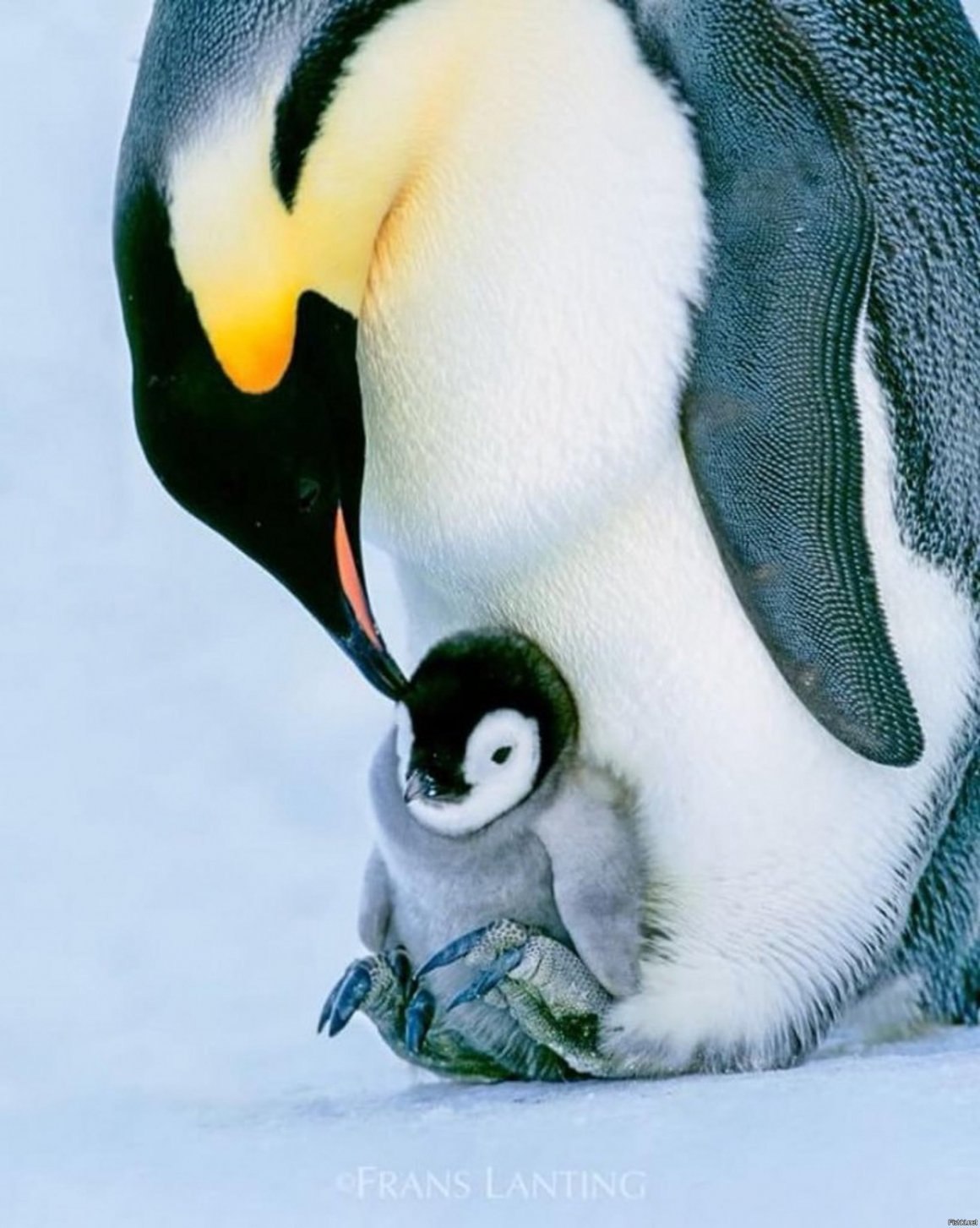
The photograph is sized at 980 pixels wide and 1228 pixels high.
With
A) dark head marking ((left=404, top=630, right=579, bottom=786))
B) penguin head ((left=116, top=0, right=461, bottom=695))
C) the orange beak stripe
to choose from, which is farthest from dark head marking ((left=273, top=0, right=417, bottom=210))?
dark head marking ((left=404, top=630, right=579, bottom=786))

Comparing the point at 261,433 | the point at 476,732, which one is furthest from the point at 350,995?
the point at 261,433

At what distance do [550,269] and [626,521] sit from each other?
0.18 m

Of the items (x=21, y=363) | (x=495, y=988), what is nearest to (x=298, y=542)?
(x=495, y=988)

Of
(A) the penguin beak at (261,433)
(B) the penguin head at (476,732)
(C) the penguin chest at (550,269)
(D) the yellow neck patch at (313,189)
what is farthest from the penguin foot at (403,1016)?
(D) the yellow neck patch at (313,189)

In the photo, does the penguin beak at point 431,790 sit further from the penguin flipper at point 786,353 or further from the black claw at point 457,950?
the penguin flipper at point 786,353

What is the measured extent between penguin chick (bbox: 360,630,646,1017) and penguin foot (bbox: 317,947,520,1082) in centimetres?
4

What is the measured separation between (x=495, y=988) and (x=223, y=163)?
1.98 feet

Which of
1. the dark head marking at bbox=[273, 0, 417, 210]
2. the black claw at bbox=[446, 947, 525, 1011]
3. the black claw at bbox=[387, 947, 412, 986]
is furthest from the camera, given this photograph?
the black claw at bbox=[387, 947, 412, 986]

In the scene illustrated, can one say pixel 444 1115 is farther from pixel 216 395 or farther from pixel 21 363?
pixel 21 363

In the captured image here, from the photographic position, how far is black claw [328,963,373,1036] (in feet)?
6.21

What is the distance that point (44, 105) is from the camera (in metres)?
3.71

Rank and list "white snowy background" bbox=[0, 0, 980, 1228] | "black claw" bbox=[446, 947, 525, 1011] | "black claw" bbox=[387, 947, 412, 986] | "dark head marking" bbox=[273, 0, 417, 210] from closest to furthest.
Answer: "white snowy background" bbox=[0, 0, 980, 1228] < "dark head marking" bbox=[273, 0, 417, 210] < "black claw" bbox=[446, 947, 525, 1011] < "black claw" bbox=[387, 947, 412, 986]

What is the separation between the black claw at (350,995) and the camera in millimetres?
1894

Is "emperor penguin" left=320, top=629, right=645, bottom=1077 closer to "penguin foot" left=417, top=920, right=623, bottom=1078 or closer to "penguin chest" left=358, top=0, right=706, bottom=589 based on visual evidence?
"penguin foot" left=417, top=920, right=623, bottom=1078
